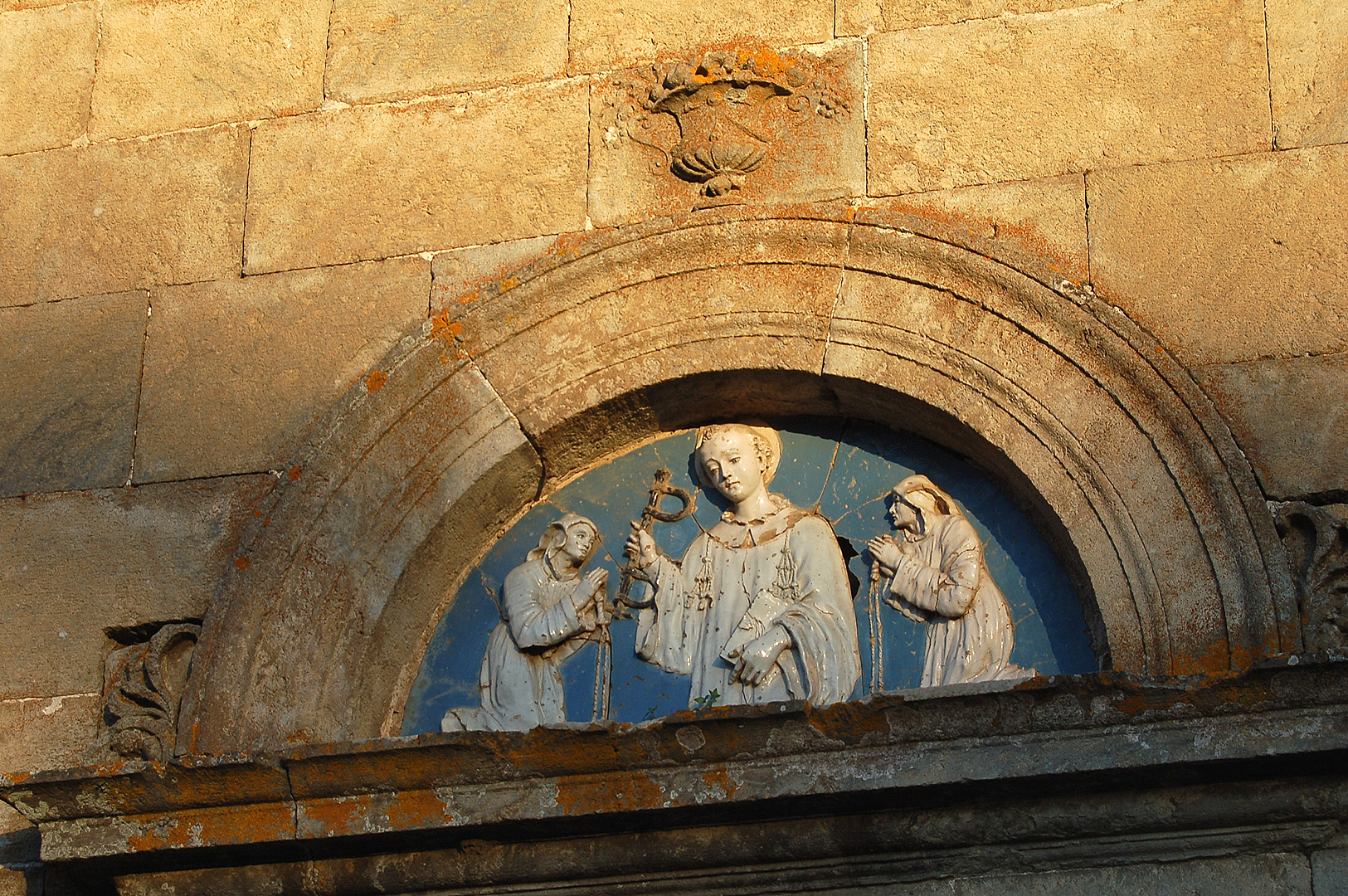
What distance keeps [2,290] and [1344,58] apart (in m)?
4.52

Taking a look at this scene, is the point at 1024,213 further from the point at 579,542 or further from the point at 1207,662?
the point at 579,542

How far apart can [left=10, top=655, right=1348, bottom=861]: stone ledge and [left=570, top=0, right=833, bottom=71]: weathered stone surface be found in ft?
8.14

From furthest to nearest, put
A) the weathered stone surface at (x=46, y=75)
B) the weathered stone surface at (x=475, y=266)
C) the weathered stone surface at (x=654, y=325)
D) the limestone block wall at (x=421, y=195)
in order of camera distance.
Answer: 1. the weathered stone surface at (x=46, y=75)
2. the weathered stone surface at (x=475, y=266)
3. the weathered stone surface at (x=654, y=325)
4. the limestone block wall at (x=421, y=195)

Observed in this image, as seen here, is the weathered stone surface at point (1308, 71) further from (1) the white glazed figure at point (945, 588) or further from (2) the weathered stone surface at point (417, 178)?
(2) the weathered stone surface at point (417, 178)

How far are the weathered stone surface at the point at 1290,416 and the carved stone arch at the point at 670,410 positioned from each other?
95mm

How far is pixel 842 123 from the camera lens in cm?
591

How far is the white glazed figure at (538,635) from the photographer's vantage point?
5504mm

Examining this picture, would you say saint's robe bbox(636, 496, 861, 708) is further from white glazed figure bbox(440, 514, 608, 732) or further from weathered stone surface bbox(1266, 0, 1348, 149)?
weathered stone surface bbox(1266, 0, 1348, 149)

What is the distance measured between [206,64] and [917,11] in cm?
256

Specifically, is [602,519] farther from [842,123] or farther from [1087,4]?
[1087,4]

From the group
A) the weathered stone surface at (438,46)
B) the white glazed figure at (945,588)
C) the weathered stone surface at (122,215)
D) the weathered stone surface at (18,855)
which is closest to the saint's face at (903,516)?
the white glazed figure at (945,588)

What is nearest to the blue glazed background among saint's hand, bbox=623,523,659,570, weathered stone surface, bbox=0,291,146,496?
saint's hand, bbox=623,523,659,570

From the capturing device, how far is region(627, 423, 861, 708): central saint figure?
5312 millimetres

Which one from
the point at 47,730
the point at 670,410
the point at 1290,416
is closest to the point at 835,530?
the point at 670,410
